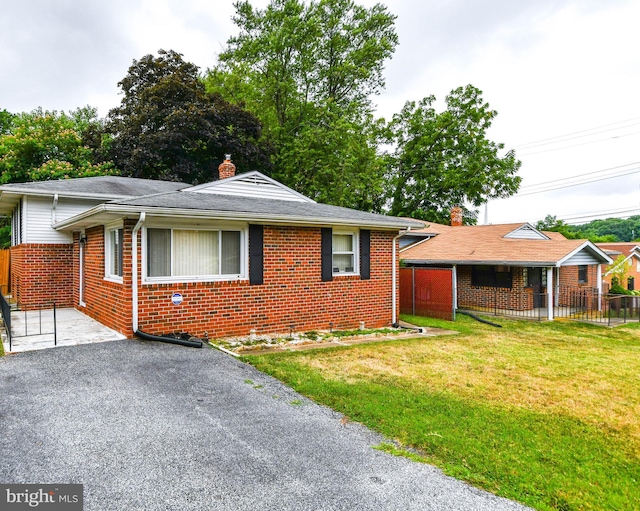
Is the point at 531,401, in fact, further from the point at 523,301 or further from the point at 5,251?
the point at 5,251

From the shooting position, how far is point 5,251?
54.4ft

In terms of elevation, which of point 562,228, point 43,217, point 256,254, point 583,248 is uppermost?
point 562,228

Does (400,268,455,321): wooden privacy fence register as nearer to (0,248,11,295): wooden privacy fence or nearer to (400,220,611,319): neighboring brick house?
(400,220,611,319): neighboring brick house

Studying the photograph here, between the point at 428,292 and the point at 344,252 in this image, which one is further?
the point at 428,292

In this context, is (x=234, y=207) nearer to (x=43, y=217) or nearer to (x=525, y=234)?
(x=43, y=217)

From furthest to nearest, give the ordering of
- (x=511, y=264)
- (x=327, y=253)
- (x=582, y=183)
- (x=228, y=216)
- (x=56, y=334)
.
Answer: (x=582, y=183) → (x=511, y=264) → (x=327, y=253) → (x=228, y=216) → (x=56, y=334)

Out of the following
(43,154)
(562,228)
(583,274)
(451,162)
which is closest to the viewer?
(583,274)

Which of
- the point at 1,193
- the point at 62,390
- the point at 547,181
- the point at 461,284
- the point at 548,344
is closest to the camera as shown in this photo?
the point at 62,390

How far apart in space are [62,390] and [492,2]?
54.8 feet

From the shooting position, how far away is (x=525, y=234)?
18141 millimetres

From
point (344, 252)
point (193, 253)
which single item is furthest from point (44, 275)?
point (344, 252)

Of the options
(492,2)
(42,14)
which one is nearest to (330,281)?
(492,2)

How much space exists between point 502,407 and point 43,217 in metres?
13.0

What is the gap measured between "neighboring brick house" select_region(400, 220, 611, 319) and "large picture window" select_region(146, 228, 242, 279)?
28.8ft
